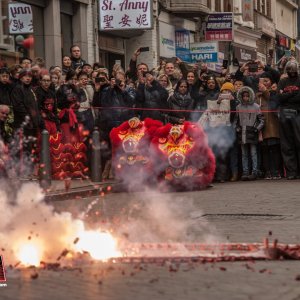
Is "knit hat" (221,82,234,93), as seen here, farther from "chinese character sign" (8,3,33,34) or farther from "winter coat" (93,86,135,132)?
"chinese character sign" (8,3,33,34)

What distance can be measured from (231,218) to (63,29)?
55.1 feet

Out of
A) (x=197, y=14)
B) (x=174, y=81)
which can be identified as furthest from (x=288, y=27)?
(x=174, y=81)

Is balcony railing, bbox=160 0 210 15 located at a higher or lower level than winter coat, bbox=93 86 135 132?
higher

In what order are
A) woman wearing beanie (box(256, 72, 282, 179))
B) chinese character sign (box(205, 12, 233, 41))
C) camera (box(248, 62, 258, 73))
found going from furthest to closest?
chinese character sign (box(205, 12, 233, 41))
camera (box(248, 62, 258, 73))
woman wearing beanie (box(256, 72, 282, 179))

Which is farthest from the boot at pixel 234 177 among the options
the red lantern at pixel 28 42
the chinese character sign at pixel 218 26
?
the chinese character sign at pixel 218 26

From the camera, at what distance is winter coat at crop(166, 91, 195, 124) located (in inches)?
739

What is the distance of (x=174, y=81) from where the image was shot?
20.0 m

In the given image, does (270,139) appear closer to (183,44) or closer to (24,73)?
(24,73)

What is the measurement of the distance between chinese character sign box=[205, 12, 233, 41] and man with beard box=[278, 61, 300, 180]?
820 inches

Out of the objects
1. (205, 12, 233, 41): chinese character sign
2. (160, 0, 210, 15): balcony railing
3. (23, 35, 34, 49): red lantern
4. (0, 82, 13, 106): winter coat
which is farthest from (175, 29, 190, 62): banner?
(0, 82, 13, 106): winter coat

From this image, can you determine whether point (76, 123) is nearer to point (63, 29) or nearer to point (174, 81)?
point (174, 81)

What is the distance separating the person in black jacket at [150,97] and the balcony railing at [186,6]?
16.9 meters

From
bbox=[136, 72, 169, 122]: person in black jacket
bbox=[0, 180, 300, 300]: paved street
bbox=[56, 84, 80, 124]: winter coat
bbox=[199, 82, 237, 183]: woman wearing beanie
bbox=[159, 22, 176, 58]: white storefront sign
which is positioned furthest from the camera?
bbox=[159, 22, 176, 58]: white storefront sign

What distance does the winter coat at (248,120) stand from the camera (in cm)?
1875
